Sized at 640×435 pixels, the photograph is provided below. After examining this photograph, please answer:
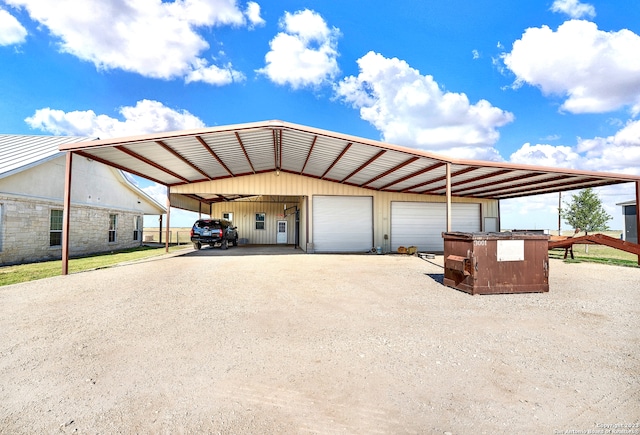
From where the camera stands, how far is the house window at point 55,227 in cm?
1373

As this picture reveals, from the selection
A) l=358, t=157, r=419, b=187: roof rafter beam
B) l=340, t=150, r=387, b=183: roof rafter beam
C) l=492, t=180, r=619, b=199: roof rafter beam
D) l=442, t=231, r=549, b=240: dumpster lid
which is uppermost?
l=340, t=150, r=387, b=183: roof rafter beam

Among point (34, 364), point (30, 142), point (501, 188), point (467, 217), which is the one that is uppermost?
point (30, 142)

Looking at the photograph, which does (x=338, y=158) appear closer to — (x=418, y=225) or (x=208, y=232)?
(x=418, y=225)

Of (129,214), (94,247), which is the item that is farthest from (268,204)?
(94,247)

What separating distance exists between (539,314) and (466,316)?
1.40 meters

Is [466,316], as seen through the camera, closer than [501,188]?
Yes

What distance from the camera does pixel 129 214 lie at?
20516 millimetres

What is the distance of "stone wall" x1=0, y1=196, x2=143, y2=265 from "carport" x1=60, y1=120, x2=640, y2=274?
160 inches

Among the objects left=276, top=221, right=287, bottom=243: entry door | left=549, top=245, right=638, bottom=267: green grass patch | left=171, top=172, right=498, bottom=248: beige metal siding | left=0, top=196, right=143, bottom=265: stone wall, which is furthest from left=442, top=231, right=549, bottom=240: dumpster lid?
left=276, top=221, right=287, bottom=243: entry door

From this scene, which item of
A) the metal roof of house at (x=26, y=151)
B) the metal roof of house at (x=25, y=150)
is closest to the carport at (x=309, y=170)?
the metal roof of house at (x=26, y=151)

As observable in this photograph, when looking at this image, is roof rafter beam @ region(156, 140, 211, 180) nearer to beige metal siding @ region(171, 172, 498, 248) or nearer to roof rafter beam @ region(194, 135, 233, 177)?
roof rafter beam @ region(194, 135, 233, 177)

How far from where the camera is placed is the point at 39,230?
511 inches

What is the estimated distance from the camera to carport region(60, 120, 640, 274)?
33.4 feet

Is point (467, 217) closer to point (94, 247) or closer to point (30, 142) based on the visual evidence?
point (94, 247)
